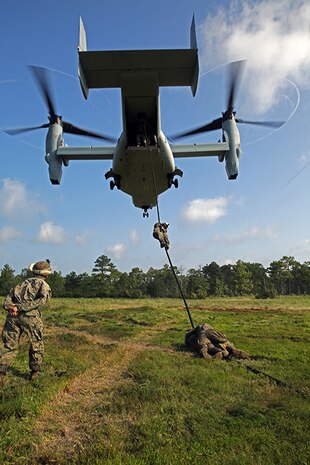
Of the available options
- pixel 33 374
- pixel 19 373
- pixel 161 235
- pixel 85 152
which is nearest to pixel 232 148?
pixel 161 235

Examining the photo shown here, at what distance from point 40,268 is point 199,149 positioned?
847cm

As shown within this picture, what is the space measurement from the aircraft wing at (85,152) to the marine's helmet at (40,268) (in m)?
6.65

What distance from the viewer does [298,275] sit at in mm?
99250

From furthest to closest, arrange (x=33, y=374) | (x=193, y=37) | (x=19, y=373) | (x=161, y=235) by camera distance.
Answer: (x=161, y=235) < (x=193, y=37) < (x=19, y=373) < (x=33, y=374)

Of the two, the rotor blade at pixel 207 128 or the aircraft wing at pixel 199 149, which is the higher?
the rotor blade at pixel 207 128

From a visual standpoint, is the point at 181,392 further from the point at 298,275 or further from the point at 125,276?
the point at 298,275

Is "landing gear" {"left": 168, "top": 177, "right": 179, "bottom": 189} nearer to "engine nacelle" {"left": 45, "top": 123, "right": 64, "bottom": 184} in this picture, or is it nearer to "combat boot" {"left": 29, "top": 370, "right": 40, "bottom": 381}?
"engine nacelle" {"left": 45, "top": 123, "right": 64, "bottom": 184}

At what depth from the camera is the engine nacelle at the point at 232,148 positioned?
12863 millimetres

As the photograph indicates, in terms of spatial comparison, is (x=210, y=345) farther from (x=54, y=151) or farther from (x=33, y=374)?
(x=54, y=151)

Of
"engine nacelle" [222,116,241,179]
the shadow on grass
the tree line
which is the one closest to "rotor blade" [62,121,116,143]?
"engine nacelle" [222,116,241,179]

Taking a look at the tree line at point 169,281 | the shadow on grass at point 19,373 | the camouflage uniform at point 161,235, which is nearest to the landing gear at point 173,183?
the camouflage uniform at point 161,235

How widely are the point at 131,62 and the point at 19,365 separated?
8048mm

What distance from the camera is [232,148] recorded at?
12.9 metres

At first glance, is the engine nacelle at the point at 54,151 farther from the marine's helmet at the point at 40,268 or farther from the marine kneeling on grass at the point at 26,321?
the marine kneeling on grass at the point at 26,321
